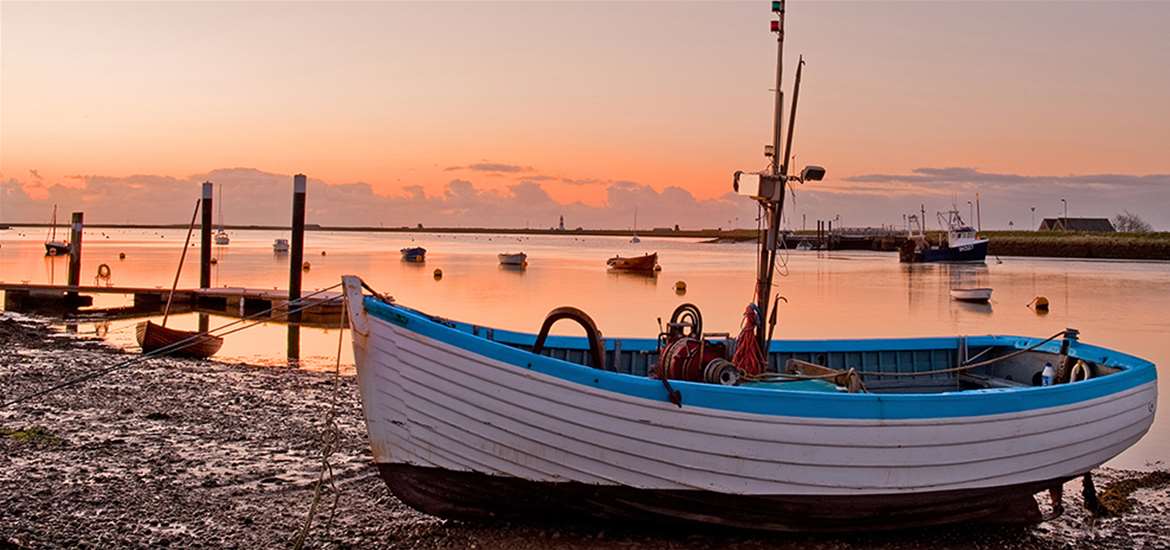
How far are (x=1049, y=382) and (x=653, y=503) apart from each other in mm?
4928

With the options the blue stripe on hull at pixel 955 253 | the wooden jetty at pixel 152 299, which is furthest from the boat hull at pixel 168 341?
the blue stripe on hull at pixel 955 253

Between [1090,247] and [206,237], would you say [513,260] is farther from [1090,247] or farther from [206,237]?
[1090,247]

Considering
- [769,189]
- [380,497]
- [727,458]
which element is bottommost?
[380,497]

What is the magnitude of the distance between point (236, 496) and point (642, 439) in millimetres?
4178

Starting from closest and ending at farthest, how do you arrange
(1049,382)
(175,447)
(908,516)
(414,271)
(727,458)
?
(727,458)
(908,516)
(1049,382)
(175,447)
(414,271)

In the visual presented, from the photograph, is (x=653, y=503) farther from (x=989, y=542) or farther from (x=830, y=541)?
(x=989, y=542)

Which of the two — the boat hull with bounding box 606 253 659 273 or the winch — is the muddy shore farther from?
the boat hull with bounding box 606 253 659 273

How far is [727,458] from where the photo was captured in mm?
7461

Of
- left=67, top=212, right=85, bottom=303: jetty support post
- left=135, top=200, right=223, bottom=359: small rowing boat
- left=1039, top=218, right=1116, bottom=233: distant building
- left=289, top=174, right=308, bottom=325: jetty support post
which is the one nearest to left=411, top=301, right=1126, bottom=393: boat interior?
left=135, top=200, right=223, bottom=359: small rowing boat

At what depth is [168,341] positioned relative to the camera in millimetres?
18125

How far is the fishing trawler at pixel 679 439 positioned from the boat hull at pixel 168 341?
1154 cm

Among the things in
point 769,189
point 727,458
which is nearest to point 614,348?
point 769,189

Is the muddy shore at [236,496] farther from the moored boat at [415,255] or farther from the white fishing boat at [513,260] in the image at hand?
the moored boat at [415,255]

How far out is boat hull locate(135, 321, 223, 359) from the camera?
1788cm
